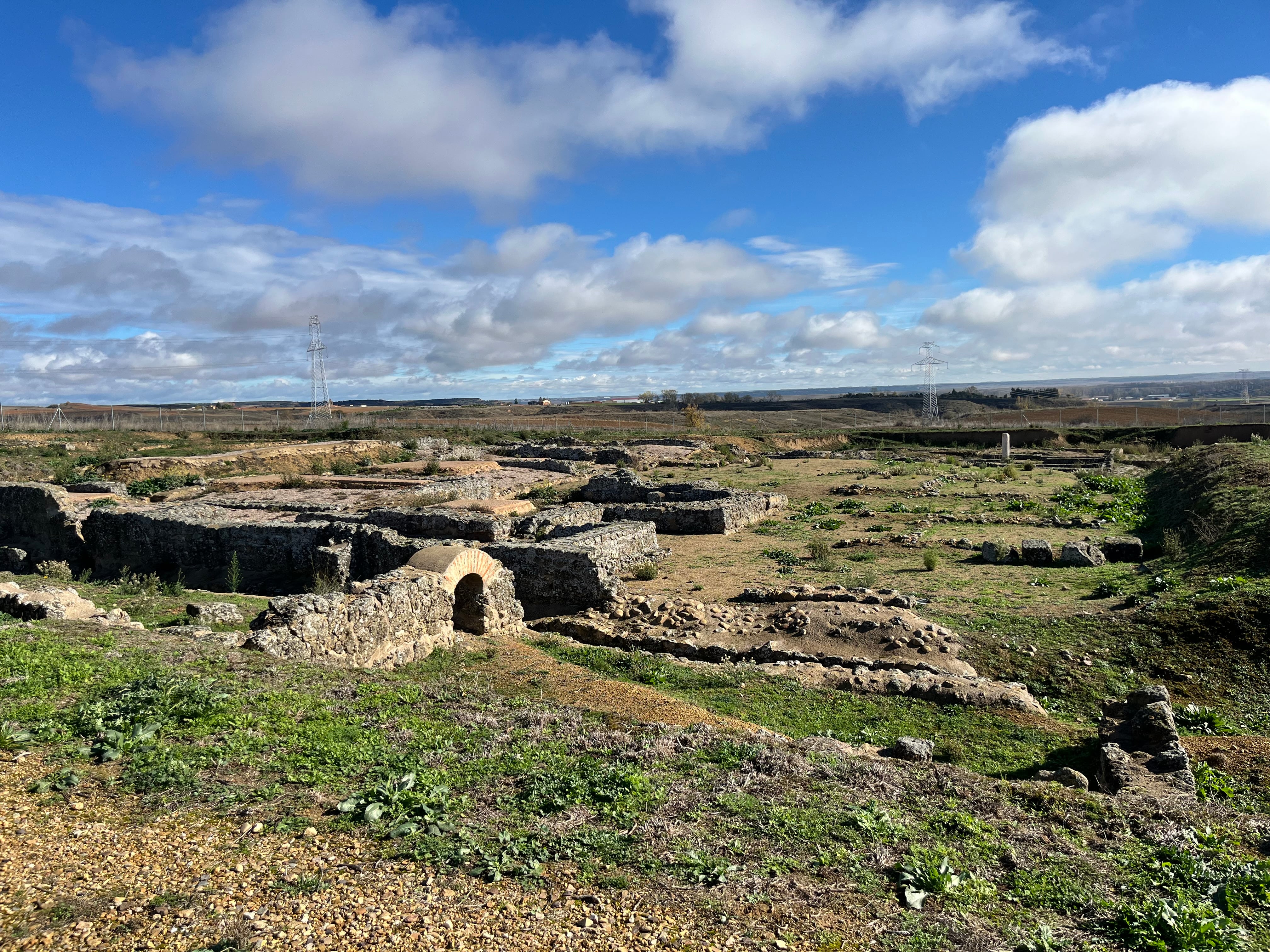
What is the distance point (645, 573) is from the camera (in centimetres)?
1444

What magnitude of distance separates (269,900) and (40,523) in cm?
1973

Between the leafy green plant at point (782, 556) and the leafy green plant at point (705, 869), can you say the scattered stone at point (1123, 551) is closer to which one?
the leafy green plant at point (782, 556)

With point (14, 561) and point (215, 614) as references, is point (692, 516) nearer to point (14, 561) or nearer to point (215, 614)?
point (215, 614)

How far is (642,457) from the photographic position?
36.6 meters

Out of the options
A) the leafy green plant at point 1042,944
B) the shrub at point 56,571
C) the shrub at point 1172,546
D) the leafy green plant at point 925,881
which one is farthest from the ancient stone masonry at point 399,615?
the shrub at point 1172,546

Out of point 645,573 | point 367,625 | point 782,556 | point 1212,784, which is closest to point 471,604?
point 367,625

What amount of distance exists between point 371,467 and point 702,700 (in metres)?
26.5

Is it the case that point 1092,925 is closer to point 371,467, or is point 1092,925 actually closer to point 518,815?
point 518,815

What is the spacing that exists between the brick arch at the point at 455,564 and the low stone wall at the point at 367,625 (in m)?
0.17

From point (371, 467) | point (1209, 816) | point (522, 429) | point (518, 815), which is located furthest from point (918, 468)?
point (522, 429)

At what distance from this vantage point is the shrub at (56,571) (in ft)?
44.5

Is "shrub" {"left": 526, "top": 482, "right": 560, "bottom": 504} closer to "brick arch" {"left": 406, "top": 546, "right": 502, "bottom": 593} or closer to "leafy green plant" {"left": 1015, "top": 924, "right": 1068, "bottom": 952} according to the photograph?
"brick arch" {"left": 406, "top": 546, "right": 502, "bottom": 593}

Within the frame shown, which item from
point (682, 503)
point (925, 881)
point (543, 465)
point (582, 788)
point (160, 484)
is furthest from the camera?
point (543, 465)

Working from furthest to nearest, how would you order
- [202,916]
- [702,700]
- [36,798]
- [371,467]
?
[371,467], [702,700], [36,798], [202,916]
